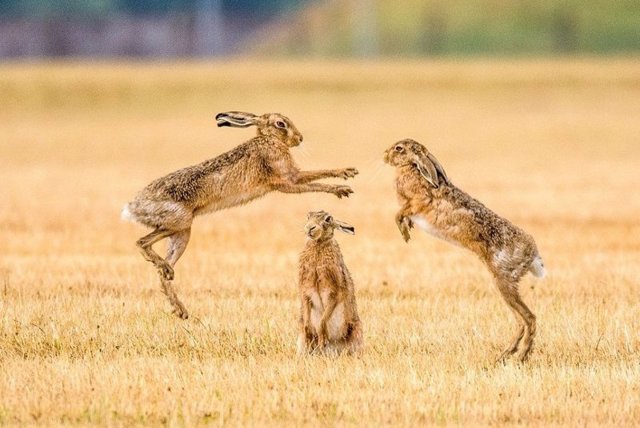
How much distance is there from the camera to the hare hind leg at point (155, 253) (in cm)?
1441

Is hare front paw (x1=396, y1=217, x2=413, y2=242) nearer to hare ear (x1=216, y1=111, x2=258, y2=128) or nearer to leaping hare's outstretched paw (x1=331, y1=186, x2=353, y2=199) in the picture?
leaping hare's outstretched paw (x1=331, y1=186, x2=353, y2=199)

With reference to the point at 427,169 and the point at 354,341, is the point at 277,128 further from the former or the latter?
the point at 354,341

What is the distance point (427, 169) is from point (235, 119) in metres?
2.18

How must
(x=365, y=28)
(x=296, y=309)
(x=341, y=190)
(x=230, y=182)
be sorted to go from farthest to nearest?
1. (x=365, y=28)
2. (x=296, y=309)
3. (x=230, y=182)
4. (x=341, y=190)

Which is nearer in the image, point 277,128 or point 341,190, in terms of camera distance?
point 341,190

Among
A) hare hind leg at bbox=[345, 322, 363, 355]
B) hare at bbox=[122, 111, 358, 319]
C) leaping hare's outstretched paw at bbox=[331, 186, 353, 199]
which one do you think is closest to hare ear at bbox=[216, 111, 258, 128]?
hare at bbox=[122, 111, 358, 319]

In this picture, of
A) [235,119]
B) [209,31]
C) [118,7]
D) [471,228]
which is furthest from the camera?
[118,7]

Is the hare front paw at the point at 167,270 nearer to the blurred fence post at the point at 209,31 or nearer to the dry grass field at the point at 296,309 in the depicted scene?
the dry grass field at the point at 296,309

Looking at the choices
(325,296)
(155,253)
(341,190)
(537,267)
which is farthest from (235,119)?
(537,267)

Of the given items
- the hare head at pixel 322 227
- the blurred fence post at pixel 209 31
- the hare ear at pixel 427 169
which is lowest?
the hare head at pixel 322 227

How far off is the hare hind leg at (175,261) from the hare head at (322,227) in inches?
100

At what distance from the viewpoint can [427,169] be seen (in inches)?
500

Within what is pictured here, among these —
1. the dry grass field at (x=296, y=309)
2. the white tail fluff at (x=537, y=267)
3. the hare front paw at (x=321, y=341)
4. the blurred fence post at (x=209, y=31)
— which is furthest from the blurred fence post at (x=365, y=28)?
the hare front paw at (x=321, y=341)

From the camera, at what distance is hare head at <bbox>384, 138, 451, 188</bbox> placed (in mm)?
12695
